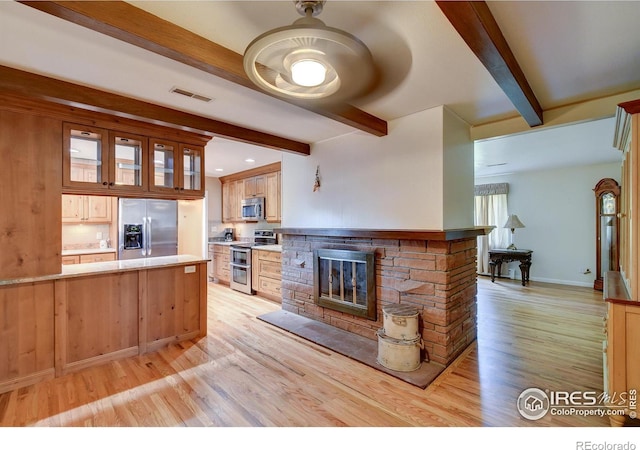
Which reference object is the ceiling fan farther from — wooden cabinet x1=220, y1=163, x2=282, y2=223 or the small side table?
the small side table

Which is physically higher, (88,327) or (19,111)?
(19,111)

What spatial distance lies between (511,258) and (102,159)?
6.82 m

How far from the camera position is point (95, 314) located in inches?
107

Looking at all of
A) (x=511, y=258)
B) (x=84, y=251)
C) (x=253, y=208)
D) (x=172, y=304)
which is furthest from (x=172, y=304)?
(x=511, y=258)

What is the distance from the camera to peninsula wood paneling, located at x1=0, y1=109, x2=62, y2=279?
91.0 inches

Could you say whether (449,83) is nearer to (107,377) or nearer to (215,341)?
(215,341)

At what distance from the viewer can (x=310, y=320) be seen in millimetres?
3820

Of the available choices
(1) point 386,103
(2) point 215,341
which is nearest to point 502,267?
(1) point 386,103

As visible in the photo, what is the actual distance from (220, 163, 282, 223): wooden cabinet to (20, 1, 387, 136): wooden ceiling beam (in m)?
3.58

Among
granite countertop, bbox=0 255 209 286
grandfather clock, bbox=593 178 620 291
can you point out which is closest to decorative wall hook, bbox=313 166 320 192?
granite countertop, bbox=0 255 209 286

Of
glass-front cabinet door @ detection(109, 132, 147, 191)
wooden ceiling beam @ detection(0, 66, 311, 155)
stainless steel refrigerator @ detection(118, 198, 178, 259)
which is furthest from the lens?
stainless steel refrigerator @ detection(118, 198, 178, 259)

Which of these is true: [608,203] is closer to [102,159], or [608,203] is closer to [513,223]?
[513,223]

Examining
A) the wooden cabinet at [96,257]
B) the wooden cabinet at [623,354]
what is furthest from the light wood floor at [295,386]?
the wooden cabinet at [96,257]

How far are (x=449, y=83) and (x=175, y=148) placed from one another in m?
2.78
